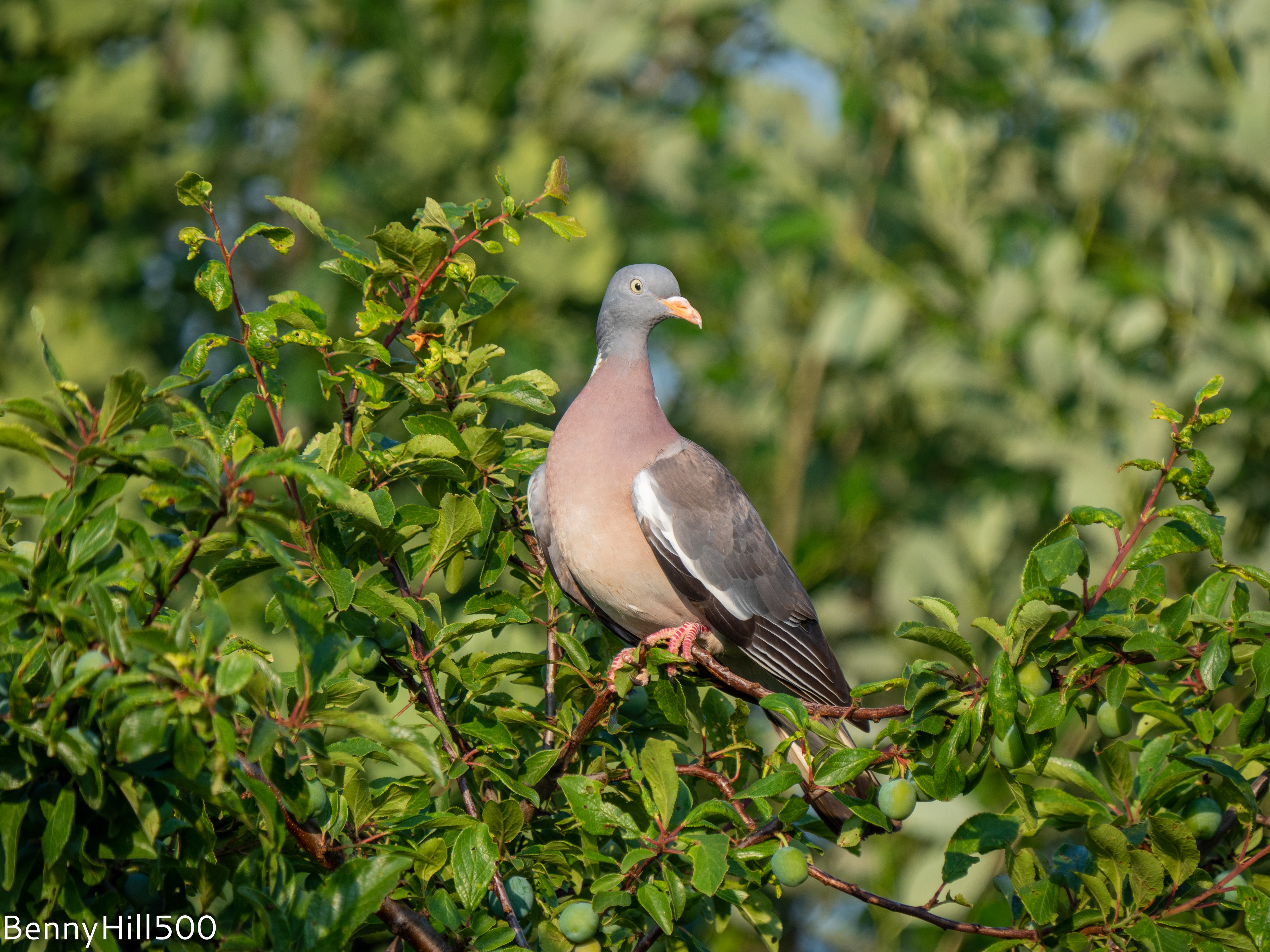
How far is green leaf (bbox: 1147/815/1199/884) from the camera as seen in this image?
6.71 ft

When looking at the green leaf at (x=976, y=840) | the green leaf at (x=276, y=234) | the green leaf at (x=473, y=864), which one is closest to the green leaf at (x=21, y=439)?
the green leaf at (x=276, y=234)

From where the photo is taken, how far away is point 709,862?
2.01 m

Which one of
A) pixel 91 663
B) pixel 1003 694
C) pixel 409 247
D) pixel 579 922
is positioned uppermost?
pixel 409 247

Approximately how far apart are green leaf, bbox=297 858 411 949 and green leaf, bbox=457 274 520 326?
1185 mm

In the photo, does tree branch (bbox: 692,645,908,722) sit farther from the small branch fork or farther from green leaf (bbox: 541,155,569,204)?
green leaf (bbox: 541,155,569,204)

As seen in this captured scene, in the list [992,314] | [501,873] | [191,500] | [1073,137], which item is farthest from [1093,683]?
[1073,137]

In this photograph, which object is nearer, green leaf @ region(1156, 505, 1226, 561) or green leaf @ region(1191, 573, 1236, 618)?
green leaf @ region(1156, 505, 1226, 561)

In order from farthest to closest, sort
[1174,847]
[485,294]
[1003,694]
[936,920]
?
[485,294]
[936,920]
[1174,847]
[1003,694]

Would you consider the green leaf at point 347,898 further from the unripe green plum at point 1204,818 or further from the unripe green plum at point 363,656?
the unripe green plum at point 1204,818

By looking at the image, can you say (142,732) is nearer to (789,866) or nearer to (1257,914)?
(789,866)

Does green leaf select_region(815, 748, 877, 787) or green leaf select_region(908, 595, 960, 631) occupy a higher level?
green leaf select_region(908, 595, 960, 631)

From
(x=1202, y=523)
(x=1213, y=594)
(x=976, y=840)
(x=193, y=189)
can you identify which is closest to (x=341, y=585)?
(x=193, y=189)

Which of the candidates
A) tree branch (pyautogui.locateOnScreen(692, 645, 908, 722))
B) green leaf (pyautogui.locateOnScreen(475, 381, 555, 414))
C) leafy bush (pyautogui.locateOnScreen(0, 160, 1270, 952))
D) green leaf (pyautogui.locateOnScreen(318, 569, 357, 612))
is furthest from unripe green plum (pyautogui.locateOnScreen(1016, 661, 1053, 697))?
green leaf (pyautogui.locateOnScreen(318, 569, 357, 612))

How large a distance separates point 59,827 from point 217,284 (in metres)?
1.02
